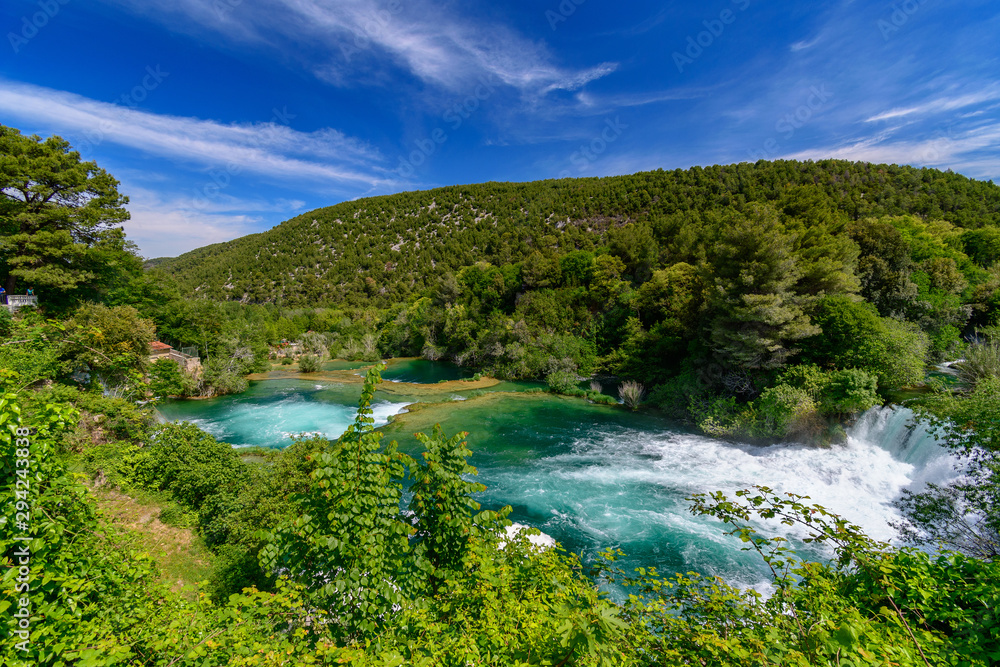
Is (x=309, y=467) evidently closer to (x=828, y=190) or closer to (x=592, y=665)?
(x=592, y=665)

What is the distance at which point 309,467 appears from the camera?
7840 millimetres

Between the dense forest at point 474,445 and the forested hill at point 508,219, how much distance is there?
82 cm

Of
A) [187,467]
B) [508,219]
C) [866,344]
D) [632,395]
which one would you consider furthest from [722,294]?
[508,219]

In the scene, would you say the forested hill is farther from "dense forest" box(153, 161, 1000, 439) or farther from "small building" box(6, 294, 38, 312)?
"small building" box(6, 294, 38, 312)

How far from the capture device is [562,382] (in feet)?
79.2

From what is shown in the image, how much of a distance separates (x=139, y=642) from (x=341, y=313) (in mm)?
57145

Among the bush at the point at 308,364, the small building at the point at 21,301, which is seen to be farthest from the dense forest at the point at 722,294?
the small building at the point at 21,301

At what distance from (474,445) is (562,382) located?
408 inches

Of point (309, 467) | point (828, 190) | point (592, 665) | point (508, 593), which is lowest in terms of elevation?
point (309, 467)

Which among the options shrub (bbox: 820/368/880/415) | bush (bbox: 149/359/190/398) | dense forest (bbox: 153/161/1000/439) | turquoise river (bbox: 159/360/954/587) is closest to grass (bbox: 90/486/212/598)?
turquoise river (bbox: 159/360/954/587)

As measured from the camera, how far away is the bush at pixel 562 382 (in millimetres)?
23938

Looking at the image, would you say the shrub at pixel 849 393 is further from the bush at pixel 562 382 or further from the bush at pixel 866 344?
the bush at pixel 562 382

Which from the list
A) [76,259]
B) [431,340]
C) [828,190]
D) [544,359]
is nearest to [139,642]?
[76,259]

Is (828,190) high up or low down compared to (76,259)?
up
